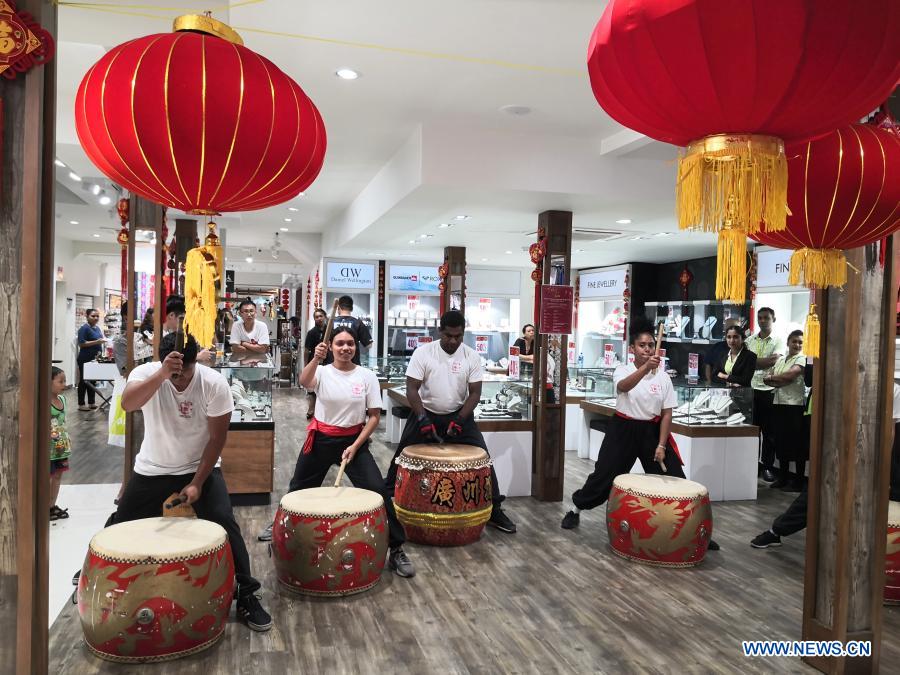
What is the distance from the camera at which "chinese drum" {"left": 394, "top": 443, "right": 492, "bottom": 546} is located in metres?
4.32

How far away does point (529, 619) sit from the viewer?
11.2 feet

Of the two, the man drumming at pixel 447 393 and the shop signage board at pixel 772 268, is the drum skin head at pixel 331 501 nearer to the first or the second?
the man drumming at pixel 447 393

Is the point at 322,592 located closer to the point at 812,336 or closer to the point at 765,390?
the point at 812,336

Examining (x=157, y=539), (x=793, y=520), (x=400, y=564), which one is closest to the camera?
(x=157, y=539)

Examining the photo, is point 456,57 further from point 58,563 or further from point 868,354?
point 58,563

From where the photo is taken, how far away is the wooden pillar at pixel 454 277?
9.20 m

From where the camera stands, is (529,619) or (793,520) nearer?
(529,619)

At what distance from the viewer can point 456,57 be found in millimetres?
3906

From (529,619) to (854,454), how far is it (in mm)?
1728

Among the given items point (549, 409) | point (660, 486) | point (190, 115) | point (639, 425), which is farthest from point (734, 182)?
point (549, 409)

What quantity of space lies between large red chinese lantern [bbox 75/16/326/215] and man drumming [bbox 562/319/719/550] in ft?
10.0

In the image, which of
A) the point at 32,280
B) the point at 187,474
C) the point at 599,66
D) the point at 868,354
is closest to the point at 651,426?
the point at 868,354

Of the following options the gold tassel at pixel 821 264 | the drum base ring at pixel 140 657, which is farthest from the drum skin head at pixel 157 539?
the gold tassel at pixel 821 264

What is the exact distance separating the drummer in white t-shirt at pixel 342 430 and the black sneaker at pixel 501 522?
1.03 m
